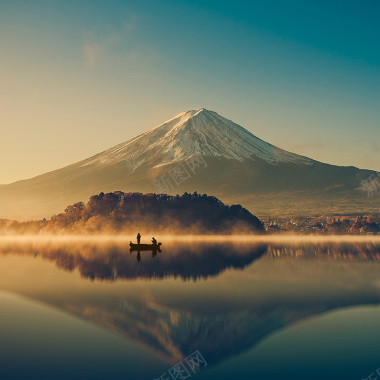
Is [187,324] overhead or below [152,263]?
overhead

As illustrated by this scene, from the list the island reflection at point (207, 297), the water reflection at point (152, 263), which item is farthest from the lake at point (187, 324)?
the water reflection at point (152, 263)

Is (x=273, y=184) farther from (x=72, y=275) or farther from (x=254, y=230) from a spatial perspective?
(x=72, y=275)

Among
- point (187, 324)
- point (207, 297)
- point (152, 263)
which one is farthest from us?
point (152, 263)

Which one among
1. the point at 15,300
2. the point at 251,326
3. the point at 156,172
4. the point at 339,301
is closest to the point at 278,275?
the point at 339,301

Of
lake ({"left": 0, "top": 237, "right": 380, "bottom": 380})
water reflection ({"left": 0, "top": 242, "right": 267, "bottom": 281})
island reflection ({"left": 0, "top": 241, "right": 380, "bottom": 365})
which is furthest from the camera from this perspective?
water reflection ({"left": 0, "top": 242, "right": 267, "bottom": 281})

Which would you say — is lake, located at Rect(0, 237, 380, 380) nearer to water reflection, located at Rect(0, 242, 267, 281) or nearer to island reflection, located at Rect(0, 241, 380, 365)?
island reflection, located at Rect(0, 241, 380, 365)

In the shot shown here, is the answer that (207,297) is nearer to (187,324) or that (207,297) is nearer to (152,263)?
(187,324)

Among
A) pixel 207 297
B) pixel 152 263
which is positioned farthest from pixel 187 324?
pixel 152 263

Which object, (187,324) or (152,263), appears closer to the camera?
(187,324)

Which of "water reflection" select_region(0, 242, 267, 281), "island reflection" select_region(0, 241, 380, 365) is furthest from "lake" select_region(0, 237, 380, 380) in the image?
"water reflection" select_region(0, 242, 267, 281)
